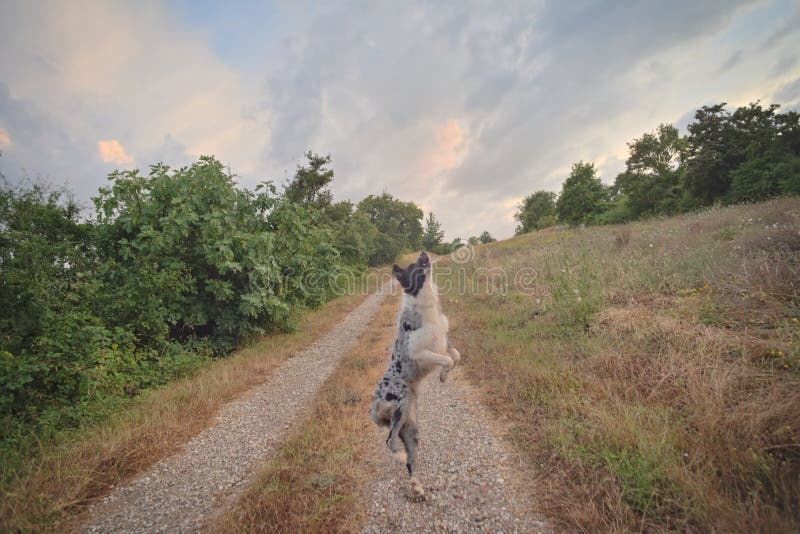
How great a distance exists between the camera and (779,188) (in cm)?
1759

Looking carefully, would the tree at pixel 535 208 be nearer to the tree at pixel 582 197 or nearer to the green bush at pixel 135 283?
the tree at pixel 582 197

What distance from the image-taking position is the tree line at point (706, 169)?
1964cm

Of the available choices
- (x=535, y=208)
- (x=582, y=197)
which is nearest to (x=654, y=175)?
(x=582, y=197)

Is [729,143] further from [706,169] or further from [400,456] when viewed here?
[400,456]

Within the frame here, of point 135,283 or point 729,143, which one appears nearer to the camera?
point 135,283

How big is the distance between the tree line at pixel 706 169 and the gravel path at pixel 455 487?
23.8 metres

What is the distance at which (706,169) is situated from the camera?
79.8 feet

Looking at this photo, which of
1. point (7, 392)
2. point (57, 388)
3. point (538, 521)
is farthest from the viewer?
point (57, 388)

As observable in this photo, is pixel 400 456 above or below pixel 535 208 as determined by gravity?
below

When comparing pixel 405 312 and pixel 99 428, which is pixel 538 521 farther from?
pixel 99 428

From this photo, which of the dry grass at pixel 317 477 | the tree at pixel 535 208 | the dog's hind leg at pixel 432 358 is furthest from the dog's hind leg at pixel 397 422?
the tree at pixel 535 208

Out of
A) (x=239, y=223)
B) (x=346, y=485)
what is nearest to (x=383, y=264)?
(x=239, y=223)

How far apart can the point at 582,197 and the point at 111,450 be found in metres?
49.8

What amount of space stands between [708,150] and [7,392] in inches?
1592
